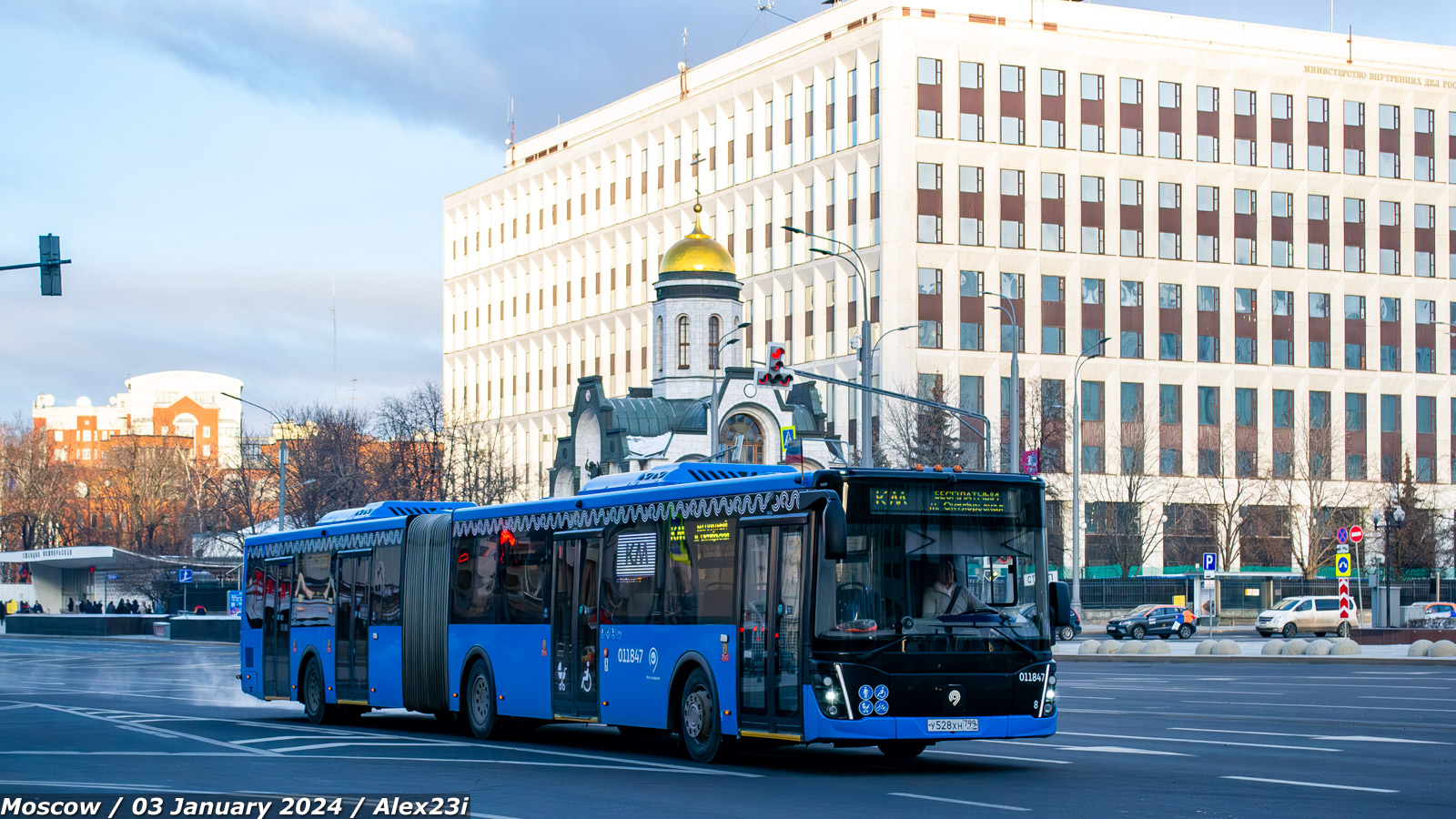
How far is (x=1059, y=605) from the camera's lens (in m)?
16.8

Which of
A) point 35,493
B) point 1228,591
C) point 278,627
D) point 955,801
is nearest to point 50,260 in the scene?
point 278,627

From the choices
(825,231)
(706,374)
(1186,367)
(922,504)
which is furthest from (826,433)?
(922,504)

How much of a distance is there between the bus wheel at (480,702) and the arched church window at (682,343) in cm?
5114

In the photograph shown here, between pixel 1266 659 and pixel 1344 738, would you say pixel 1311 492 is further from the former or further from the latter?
pixel 1344 738

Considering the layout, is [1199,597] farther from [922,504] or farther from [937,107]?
[922,504]

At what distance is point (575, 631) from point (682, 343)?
53.4 meters

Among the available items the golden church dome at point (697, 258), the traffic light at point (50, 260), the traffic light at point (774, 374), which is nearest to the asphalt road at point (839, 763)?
the traffic light at point (50, 260)

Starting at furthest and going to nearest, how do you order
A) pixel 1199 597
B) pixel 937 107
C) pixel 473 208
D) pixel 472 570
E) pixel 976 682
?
pixel 473 208
pixel 937 107
pixel 1199 597
pixel 472 570
pixel 976 682

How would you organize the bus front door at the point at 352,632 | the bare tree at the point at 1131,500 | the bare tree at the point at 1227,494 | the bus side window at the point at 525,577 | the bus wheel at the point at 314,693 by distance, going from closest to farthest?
the bus side window at the point at 525,577
the bus front door at the point at 352,632
the bus wheel at the point at 314,693
the bare tree at the point at 1131,500
the bare tree at the point at 1227,494

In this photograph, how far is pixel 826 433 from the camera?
239 feet

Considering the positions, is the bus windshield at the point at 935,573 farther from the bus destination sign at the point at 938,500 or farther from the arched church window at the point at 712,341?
the arched church window at the point at 712,341

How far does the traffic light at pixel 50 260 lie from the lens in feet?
93.7

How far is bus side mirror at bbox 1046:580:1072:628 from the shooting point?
16750mm

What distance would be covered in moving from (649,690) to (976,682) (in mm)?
3669
